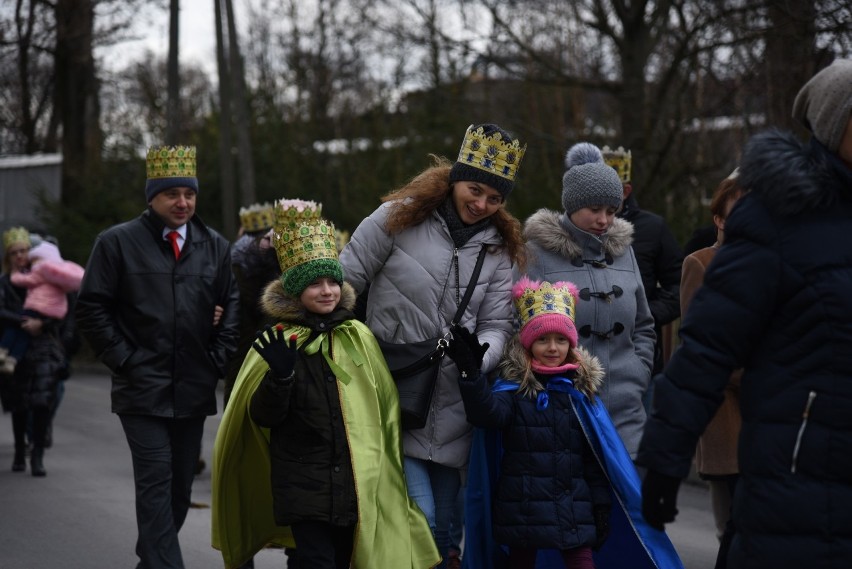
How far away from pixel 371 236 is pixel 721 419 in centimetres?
170

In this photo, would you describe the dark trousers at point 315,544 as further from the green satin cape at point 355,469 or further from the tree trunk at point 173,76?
the tree trunk at point 173,76

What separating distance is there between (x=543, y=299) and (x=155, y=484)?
6.99 feet

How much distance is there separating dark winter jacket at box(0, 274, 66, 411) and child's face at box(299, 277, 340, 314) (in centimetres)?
581

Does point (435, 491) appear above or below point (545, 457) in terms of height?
below

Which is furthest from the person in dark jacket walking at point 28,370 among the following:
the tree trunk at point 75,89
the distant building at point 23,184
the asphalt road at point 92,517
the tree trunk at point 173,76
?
the distant building at point 23,184

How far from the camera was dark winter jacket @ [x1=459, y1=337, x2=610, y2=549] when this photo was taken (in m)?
5.42

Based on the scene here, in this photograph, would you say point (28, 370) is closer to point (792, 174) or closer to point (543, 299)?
point (543, 299)

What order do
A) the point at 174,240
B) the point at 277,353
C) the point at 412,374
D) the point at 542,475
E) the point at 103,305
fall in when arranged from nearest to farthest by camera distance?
the point at 277,353 < the point at 542,475 < the point at 412,374 < the point at 103,305 < the point at 174,240

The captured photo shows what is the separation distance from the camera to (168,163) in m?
6.66

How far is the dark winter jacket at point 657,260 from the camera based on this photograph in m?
7.80

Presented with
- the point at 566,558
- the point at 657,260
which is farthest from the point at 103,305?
the point at 657,260

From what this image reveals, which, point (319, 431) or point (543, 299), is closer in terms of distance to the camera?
point (319, 431)

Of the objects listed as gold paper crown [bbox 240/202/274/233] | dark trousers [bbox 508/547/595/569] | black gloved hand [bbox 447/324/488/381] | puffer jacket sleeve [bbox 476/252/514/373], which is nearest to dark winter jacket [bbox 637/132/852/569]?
black gloved hand [bbox 447/324/488/381]

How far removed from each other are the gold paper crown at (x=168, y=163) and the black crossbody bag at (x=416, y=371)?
171 cm
